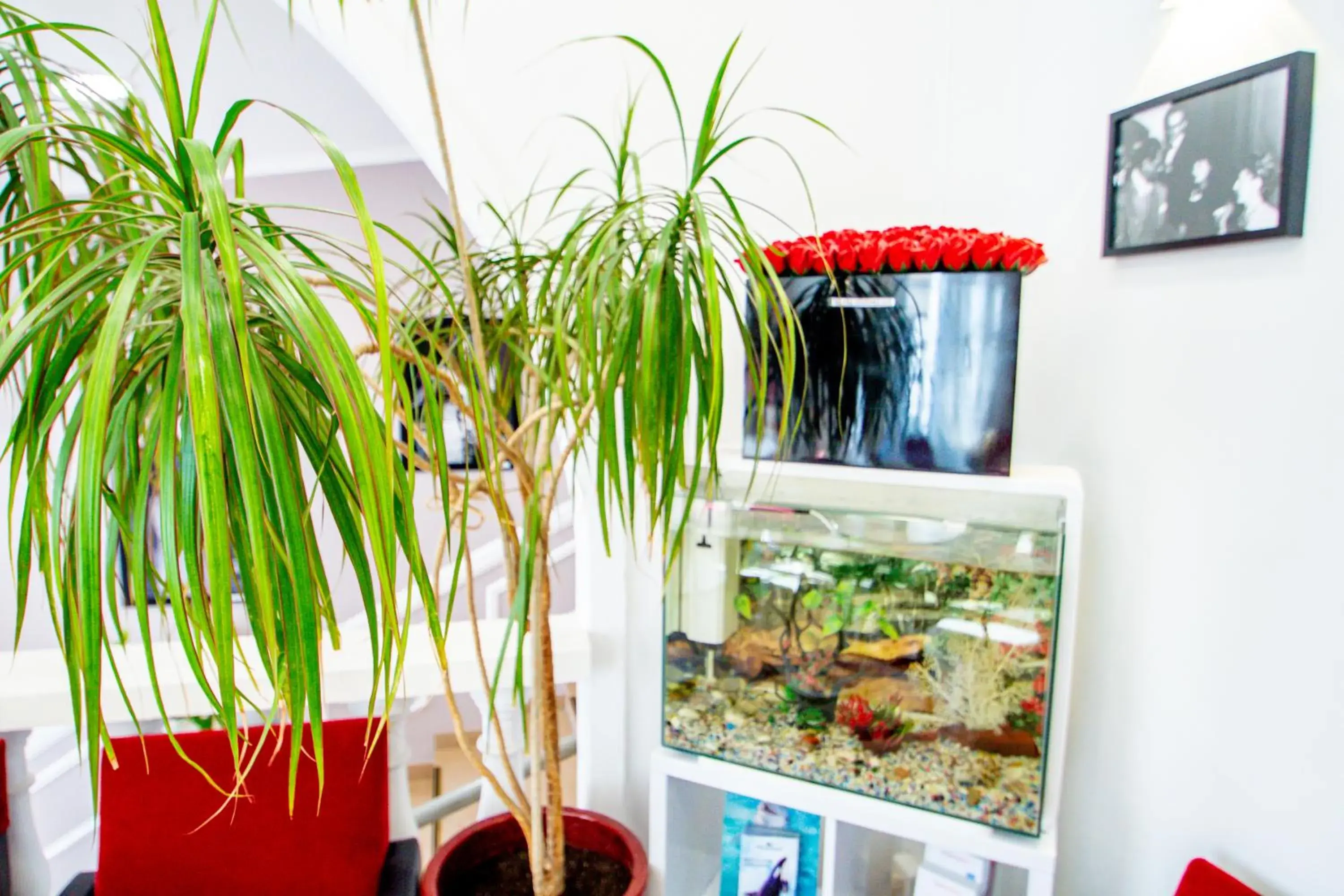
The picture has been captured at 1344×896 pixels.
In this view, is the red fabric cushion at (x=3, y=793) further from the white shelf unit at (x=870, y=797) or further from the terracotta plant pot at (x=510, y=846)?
the white shelf unit at (x=870, y=797)

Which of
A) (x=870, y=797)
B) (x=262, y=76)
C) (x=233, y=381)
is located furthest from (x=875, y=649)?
(x=262, y=76)

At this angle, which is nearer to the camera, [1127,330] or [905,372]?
[905,372]

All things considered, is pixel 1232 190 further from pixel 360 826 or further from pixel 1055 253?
pixel 360 826

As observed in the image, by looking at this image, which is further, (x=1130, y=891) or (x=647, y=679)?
(x=647, y=679)

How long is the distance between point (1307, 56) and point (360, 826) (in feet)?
6.37

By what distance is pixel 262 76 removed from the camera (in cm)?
313

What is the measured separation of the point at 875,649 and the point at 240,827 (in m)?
1.16

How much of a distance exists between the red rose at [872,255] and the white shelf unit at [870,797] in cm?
32

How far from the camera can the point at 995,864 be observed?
5.05 ft

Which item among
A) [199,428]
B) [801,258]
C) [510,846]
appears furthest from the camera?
[510,846]

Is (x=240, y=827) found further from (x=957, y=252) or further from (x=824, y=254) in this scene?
(x=957, y=252)

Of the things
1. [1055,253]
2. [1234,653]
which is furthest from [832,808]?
[1055,253]

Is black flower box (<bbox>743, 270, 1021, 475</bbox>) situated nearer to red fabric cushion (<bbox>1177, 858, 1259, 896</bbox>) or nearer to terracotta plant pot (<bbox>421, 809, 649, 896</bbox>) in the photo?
red fabric cushion (<bbox>1177, 858, 1259, 896</bbox>)

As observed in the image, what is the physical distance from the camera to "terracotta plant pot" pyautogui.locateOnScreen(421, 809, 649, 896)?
5.11 ft
